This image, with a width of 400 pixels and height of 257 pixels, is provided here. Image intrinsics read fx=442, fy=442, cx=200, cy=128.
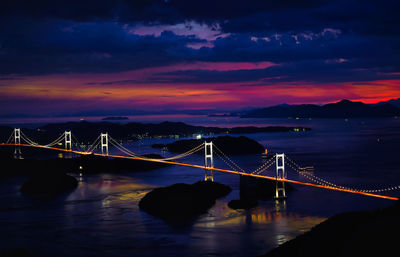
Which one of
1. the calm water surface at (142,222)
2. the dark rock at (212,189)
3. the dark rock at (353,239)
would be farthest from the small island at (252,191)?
the dark rock at (353,239)

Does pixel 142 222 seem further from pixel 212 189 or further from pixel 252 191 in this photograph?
pixel 252 191

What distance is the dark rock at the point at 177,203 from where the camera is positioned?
3050cm

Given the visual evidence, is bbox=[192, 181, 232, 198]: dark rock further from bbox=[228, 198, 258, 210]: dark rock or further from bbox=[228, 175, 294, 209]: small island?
bbox=[228, 198, 258, 210]: dark rock

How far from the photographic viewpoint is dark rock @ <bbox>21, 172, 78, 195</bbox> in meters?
41.5

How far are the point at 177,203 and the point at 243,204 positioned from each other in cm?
472

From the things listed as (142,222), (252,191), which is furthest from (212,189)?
(142,222)

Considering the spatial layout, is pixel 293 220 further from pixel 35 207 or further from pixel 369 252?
pixel 35 207

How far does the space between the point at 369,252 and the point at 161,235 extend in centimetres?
1362

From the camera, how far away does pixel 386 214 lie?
2005 cm

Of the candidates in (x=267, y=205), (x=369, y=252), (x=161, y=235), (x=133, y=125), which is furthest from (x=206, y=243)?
(x=133, y=125)

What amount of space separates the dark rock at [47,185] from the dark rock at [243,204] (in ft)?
60.5

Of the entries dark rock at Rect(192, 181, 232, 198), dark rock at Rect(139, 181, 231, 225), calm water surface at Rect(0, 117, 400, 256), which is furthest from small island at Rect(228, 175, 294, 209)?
dark rock at Rect(192, 181, 232, 198)

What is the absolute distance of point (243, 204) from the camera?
31656 millimetres

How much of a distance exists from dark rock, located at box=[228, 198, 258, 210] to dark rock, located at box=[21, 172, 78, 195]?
60.5ft
